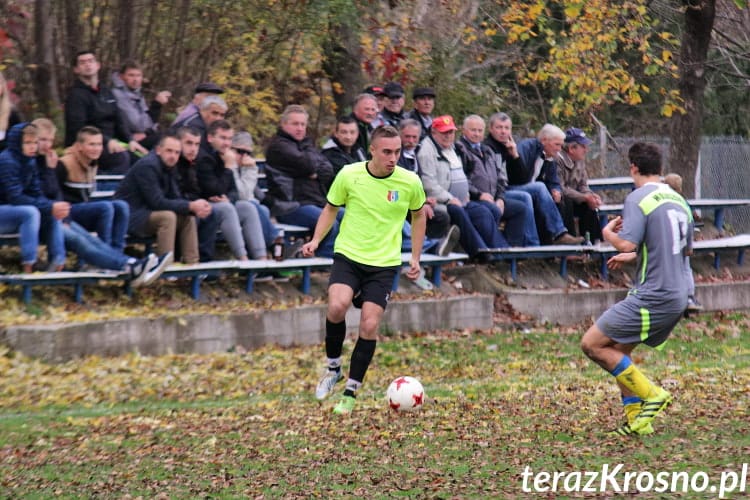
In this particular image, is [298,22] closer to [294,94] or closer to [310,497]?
[294,94]

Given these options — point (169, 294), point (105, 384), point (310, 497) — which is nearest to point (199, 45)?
point (169, 294)

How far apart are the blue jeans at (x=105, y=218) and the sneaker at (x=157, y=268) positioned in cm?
51

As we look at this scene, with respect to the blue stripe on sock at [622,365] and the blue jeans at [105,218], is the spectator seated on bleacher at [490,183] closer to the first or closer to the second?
the blue jeans at [105,218]

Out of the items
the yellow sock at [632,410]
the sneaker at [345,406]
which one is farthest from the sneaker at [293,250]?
the yellow sock at [632,410]

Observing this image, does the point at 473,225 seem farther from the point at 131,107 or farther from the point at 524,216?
the point at 131,107

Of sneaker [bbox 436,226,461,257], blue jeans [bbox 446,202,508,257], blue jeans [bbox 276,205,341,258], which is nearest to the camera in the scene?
blue jeans [bbox 276,205,341,258]

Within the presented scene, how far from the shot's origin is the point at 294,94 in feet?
67.9

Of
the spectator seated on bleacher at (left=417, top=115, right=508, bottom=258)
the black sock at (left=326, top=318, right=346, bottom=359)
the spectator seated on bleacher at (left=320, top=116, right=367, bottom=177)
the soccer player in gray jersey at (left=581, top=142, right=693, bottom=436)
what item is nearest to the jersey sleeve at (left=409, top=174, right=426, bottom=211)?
the black sock at (left=326, top=318, right=346, bottom=359)

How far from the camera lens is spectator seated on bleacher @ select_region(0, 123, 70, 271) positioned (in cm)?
1280

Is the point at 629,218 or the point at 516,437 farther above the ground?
the point at 629,218

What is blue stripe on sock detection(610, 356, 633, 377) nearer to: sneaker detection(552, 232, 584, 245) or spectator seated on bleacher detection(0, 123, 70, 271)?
spectator seated on bleacher detection(0, 123, 70, 271)

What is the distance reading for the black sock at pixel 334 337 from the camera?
34.9 feet

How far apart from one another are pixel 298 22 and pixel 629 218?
443 inches

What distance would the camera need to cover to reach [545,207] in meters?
17.5
